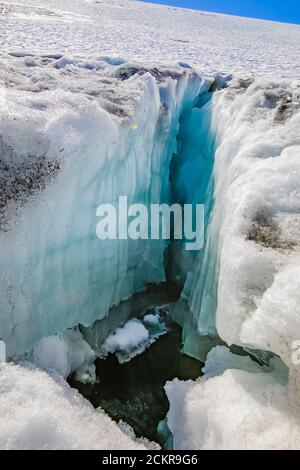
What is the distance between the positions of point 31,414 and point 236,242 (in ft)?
5.30

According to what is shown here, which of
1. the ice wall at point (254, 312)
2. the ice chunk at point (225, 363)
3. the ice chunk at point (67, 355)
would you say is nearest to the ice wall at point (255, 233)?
the ice wall at point (254, 312)

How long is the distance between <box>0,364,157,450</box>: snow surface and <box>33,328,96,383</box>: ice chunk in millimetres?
518

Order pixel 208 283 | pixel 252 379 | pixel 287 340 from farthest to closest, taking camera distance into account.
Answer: pixel 208 283
pixel 252 379
pixel 287 340

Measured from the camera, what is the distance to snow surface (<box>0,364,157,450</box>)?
1.78 m

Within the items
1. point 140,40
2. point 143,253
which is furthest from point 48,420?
point 140,40

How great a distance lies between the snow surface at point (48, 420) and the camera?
1782mm

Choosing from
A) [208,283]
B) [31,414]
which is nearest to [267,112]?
[208,283]

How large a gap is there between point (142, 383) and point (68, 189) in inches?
74.8

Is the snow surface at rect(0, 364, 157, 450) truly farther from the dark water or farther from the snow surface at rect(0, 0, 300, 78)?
the snow surface at rect(0, 0, 300, 78)

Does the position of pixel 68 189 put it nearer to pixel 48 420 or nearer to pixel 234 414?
pixel 48 420

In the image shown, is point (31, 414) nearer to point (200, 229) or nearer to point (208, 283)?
point (208, 283)

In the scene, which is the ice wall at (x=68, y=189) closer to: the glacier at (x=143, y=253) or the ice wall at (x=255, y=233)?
the glacier at (x=143, y=253)

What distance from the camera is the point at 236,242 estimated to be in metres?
2.62

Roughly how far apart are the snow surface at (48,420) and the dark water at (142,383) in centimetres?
98
